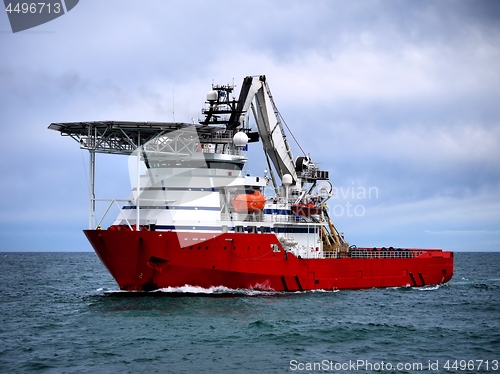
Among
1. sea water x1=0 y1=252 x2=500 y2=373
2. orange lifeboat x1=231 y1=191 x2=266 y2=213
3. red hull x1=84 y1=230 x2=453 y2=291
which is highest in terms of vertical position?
orange lifeboat x1=231 y1=191 x2=266 y2=213

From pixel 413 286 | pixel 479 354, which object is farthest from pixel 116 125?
pixel 413 286

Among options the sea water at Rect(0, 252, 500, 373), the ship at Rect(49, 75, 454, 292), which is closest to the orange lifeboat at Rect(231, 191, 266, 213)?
the ship at Rect(49, 75, 454, 292)

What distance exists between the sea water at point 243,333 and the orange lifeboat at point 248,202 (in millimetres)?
4666

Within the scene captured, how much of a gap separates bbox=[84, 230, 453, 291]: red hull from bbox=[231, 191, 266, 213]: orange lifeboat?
6.47 ft

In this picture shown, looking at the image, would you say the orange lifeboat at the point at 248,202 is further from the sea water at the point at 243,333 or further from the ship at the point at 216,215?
the sea water at the point at 243,333

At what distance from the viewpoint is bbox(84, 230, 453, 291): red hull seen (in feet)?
104

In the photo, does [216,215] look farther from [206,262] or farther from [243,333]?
[243,333]

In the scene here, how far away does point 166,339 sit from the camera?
23656 millimetres

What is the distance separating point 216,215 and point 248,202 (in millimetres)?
2306

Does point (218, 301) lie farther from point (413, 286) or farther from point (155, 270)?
point (413, 286)

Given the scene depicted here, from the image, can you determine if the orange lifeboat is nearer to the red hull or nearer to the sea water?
the red hull

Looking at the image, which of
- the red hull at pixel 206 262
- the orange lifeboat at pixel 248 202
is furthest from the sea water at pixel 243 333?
the orange lifeboat at pixel 248 202

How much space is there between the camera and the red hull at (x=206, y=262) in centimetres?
3164

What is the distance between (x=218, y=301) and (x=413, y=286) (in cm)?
1842
